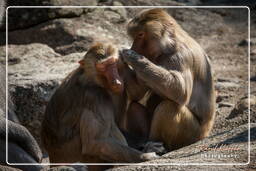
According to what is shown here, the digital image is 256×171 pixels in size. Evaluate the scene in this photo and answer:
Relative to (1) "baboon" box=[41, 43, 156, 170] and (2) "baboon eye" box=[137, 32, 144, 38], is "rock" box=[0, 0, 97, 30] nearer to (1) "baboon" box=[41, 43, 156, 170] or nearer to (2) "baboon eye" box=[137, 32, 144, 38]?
(2) "baboon eye" box=[137, 32, 144, 38]

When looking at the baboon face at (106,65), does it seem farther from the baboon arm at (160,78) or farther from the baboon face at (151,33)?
the baboon face at (151,33)

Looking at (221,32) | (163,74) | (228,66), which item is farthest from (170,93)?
(221,32)

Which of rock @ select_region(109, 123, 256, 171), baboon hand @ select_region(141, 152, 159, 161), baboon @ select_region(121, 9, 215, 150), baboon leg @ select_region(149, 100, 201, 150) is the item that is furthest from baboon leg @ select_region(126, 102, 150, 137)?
rock @ select_region(109, 123, 256, 171)

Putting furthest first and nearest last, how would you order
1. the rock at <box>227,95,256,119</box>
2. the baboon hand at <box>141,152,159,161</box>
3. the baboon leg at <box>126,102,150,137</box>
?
1. the rock at <box>227,95,256,119</box>
2. the baboon leg at <box>126,102,150,137</box>
3. the baboon hand at <box>141,152,159,161</box>

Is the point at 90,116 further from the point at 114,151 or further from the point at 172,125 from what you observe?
the point at 172,125

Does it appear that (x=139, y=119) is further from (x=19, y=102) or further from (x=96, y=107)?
(x=19, y=102)

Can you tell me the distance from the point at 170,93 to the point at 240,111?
59.9 inches

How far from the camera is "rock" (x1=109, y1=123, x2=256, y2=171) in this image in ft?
20.3

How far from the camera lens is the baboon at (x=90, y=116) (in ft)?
23.9

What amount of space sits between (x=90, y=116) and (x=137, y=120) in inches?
30.1

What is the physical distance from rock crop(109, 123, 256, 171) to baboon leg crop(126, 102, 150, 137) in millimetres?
761

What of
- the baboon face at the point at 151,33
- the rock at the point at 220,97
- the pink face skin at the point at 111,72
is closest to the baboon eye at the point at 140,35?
the baboon face at the point at 151,33

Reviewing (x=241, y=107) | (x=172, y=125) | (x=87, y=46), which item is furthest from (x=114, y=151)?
(x=87, y=46)

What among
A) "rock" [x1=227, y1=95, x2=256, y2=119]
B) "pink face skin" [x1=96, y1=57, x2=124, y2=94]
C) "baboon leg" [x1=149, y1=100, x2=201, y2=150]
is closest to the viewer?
"pink face skin" [x1=96, y1=57, x2=124, y2=94]
